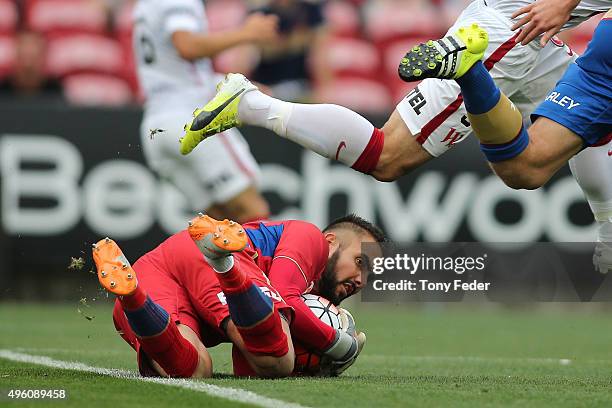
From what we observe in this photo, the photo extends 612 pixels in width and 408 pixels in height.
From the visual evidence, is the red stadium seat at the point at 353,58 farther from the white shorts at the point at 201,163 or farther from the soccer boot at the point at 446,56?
the soccer boot at the point at 446,56

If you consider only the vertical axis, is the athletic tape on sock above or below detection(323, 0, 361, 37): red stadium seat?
above

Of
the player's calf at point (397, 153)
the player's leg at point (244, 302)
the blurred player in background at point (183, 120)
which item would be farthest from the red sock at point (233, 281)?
the blurred player in background at point (183, 120)

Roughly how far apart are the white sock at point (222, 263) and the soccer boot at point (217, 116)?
83 cm

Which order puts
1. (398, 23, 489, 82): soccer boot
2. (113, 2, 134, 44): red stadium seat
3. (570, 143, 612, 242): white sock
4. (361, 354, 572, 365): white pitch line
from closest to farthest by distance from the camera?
(398, 23, 489, 82): soccer boot
(570, 143, 612, 242): white sock
(361, 354, 572, 365): white pitch line
(113, 2, 134, 44): red stadium seat

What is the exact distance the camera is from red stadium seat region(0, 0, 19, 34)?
434 inches

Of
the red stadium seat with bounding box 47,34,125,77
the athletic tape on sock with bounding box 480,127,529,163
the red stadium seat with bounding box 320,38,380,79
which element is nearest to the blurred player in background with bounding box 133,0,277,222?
the red stadium seat with bounding box 47,34,125,77

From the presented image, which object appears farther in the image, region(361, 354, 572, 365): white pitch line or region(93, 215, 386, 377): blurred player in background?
region(361, 354, 572, 365): white pitch line

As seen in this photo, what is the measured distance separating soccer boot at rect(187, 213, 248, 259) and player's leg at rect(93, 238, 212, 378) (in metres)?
0.29

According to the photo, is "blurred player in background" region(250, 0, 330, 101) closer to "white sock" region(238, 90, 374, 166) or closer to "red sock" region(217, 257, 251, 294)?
"white sock" region(238, 90, 374, 166)

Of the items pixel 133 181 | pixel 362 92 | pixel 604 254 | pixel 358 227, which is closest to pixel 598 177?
pixel 604 254

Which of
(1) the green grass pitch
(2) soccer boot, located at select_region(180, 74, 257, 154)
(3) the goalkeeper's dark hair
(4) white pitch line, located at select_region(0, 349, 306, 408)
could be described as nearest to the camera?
(4) white pitch line, located at select_region(0, 349, 306, 408)

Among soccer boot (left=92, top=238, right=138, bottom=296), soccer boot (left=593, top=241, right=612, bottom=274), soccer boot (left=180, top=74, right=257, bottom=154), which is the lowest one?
soccer boot (left=593, top=241, right=612, bottom=274)

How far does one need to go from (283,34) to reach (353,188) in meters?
1.50

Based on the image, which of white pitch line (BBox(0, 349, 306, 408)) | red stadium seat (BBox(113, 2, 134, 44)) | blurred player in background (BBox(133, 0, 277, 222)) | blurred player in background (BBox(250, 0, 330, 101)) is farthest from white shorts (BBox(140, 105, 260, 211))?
red stadium seat (BBox(113, 2, 134, 44))
